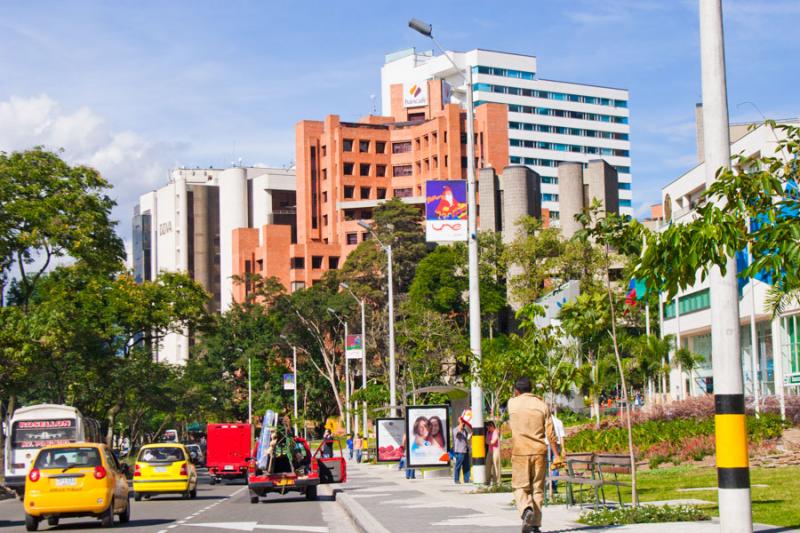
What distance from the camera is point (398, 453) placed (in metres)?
42.4

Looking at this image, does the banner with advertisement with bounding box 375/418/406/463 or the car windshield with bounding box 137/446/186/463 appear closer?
the car windshield with bounding box 137/446/186/463

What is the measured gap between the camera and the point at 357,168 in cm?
13950

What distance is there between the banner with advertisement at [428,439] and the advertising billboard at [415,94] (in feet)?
385

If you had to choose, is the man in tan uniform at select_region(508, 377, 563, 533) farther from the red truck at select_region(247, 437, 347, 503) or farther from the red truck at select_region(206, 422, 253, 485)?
the red truck at select_region(206, 422, 253, 485)

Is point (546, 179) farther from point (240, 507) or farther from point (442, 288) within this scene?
point (240, 507)

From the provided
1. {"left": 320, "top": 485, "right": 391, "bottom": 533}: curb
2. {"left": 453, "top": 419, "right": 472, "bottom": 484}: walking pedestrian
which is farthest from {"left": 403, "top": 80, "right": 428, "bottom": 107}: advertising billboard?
{"left": 320, "top": 485, "right": 391, "bottom": 533}: curb

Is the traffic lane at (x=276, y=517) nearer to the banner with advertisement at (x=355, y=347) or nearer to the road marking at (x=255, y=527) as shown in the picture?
the road marking at (x=255, y=527)

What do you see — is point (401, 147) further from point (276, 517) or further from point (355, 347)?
point (276, 517)

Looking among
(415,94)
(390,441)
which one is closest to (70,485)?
(390,441)

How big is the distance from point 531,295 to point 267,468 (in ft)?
214

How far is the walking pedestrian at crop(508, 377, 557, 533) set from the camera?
1434cm

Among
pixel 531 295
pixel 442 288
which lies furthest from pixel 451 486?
Answer: pixel 442 288

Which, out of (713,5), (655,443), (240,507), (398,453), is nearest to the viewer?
(713,5)

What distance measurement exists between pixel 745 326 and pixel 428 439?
100.0ft
